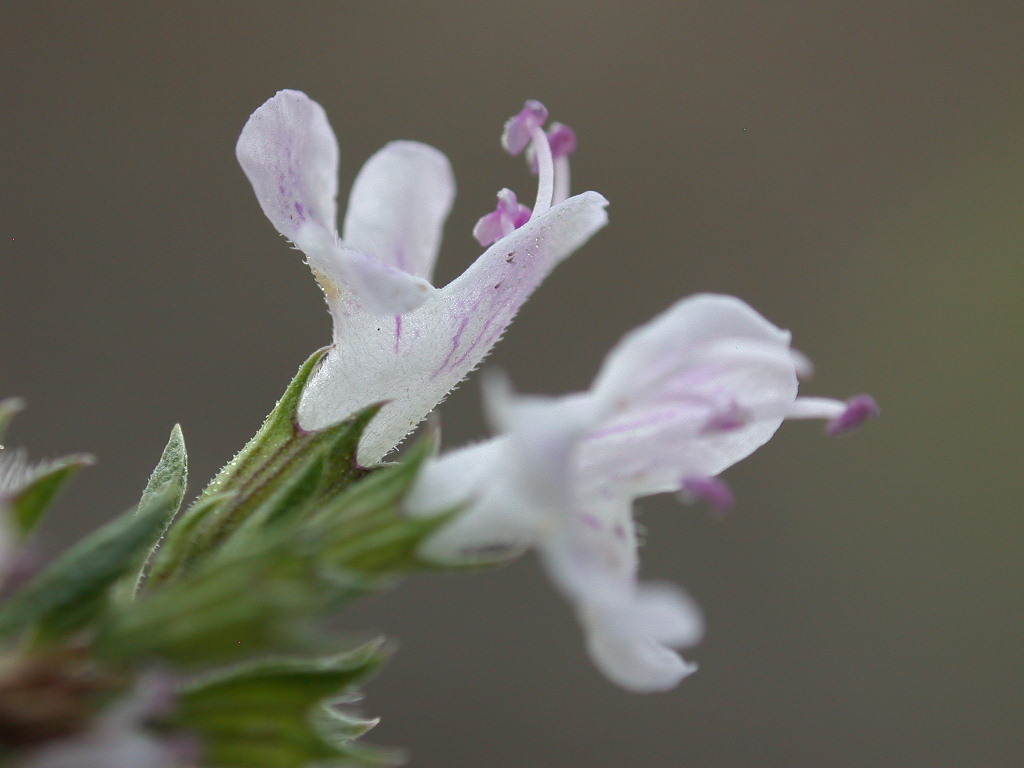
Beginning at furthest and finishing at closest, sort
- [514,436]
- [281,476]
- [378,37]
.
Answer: [378,37] → [281,476] → [514,436]

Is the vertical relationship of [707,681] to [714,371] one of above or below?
above

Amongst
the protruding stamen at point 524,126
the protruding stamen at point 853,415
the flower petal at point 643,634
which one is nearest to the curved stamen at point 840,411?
the protruding stamen at point 853,415

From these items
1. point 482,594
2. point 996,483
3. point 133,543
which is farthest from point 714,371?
point 996,483

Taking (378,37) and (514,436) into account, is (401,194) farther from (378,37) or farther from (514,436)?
(378,37)

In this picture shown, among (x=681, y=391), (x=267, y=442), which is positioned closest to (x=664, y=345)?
(x=681, y=391)

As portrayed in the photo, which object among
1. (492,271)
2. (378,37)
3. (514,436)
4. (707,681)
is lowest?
(514,436)

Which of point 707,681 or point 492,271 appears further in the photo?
point 707,681

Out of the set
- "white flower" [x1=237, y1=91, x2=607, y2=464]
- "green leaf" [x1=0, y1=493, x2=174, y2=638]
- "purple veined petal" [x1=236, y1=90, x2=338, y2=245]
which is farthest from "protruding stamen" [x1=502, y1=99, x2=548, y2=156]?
"green leaf" [x1=0, y1=493, x2=174, y2=638]
